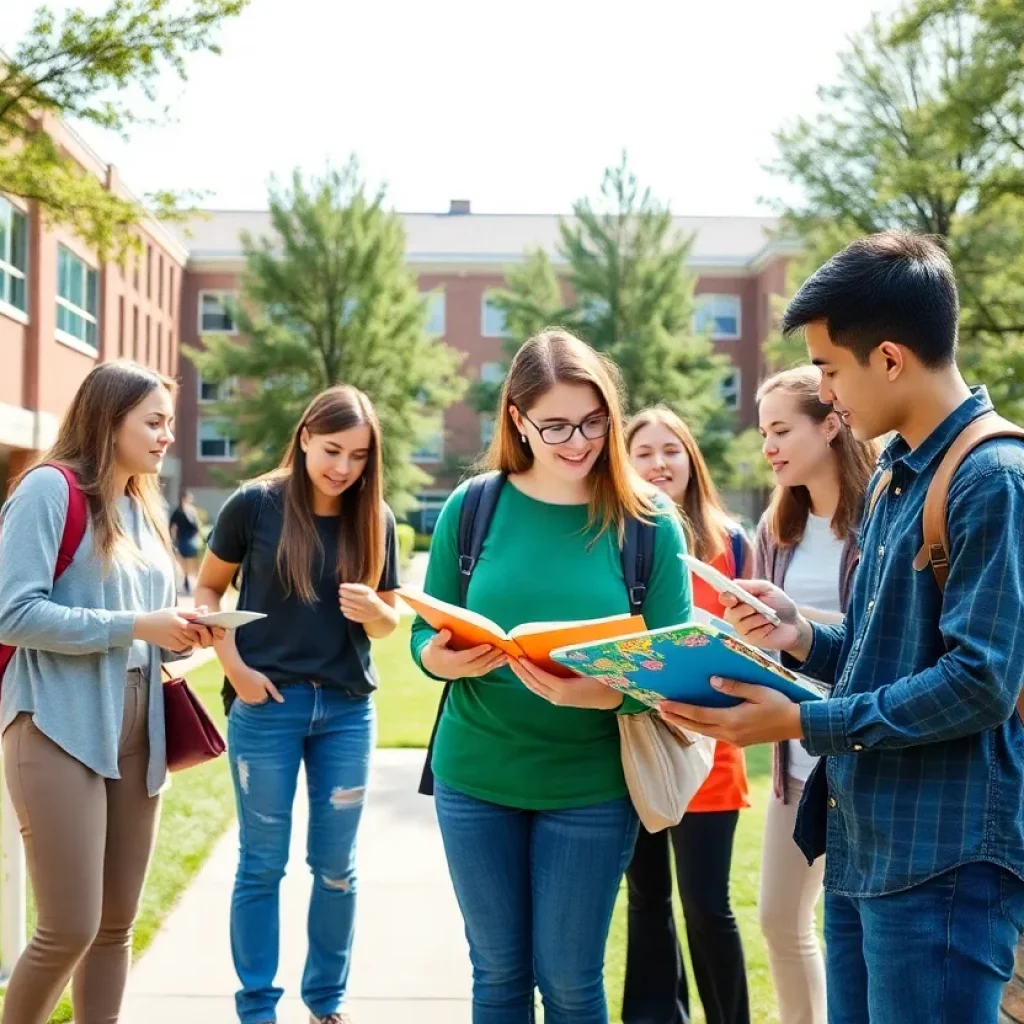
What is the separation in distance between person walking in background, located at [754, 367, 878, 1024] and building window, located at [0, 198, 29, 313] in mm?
21493

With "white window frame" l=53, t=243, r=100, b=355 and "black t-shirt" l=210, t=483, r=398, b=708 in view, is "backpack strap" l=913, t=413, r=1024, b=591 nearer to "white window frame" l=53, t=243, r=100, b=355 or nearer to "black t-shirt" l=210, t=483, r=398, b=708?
"black t-shirt" l=210, t=483, r=398, b=708

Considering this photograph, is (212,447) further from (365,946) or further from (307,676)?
(307,676)

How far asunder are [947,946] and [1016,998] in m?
1.29

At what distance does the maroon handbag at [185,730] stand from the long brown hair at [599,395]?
4.52 ft

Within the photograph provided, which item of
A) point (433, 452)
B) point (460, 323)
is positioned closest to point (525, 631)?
point (460, 323)

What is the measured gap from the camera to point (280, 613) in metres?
4.09

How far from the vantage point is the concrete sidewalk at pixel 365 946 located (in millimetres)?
4270

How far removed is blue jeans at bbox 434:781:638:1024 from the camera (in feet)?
9.05

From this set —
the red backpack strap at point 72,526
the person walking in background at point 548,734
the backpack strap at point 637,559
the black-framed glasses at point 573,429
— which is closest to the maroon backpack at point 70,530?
the red backpack strap at point 72,526

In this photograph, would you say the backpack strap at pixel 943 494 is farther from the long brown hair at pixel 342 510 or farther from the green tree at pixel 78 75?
the green tree at pixel 78 75

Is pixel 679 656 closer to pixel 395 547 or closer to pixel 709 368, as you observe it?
pixel 395 547

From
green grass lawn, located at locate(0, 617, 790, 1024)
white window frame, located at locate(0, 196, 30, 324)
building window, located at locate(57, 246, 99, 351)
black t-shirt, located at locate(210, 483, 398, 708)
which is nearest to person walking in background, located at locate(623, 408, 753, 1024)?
green grass lawn, located at locate(0, 617, 790, 1024)

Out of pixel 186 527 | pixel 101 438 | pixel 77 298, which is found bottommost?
pixel 186 527

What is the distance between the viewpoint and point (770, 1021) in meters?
4.16
